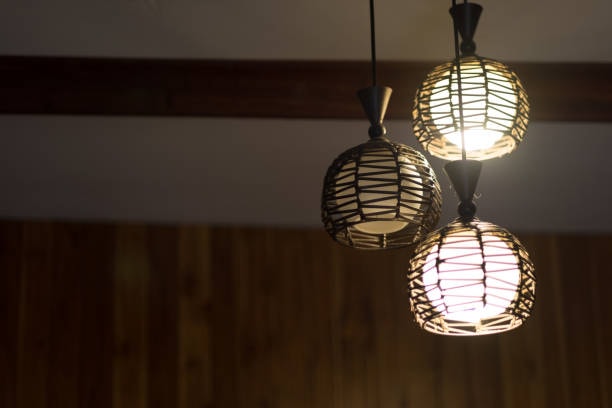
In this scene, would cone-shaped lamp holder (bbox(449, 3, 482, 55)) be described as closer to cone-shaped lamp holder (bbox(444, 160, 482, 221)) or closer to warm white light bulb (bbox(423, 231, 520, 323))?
cone-shaped lamp holder (bbox(444, 160, 482, 221))

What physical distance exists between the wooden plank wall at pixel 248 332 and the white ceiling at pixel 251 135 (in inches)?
8.1

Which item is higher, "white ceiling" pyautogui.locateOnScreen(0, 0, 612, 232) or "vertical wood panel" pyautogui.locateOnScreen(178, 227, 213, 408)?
"white ceiling" pyautogui.locateOnScreen(0, 0, 612, 232)

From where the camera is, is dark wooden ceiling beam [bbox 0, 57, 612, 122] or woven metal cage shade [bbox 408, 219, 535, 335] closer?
woven metal cage shade [bbox 408, 219, 535, 335]

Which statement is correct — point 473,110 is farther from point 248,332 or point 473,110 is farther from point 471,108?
point 248,332

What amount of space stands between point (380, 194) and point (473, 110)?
25cm

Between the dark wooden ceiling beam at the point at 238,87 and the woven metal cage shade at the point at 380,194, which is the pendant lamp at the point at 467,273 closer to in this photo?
the woven metal cage shade at the point at 380,194

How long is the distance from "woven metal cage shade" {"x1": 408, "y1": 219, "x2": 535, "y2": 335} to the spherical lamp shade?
0.18 m

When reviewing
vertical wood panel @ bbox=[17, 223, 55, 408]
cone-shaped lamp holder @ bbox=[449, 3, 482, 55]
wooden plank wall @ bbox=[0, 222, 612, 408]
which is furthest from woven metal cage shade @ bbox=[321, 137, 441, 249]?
vertical wood panel @ bbox=[17, 223, 55, 408]

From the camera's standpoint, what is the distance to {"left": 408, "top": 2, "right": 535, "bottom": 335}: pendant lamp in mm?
1342

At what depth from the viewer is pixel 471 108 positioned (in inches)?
56.6

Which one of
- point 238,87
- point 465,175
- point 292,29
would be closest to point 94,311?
point 238,87

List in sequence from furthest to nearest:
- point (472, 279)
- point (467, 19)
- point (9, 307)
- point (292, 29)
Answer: point (9, 307) → point (292, 29) → point (467, 19) → point (472, 279)

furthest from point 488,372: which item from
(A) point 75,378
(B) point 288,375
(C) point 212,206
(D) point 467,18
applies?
(D) point 467,18

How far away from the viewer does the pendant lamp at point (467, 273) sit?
→ 4.40 ft
